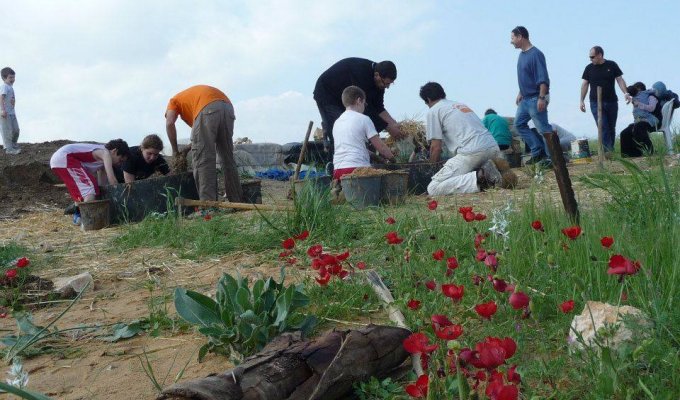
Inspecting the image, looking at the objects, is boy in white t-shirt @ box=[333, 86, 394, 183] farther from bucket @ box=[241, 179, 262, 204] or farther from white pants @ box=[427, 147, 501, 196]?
bucket @ box=[241, 179, 262, 204]

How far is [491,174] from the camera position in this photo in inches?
288

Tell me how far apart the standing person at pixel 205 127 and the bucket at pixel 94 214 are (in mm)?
878

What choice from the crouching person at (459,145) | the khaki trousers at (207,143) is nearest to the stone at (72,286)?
the khaki trousers at (207,143)

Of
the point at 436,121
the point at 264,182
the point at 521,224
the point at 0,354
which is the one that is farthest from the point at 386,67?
the point at 0,354

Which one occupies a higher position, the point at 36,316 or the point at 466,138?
the point at 466,138

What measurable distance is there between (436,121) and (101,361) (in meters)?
5.51

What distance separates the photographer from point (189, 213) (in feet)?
23.1

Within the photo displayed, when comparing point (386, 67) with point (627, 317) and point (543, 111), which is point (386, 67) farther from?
point (627, 317)

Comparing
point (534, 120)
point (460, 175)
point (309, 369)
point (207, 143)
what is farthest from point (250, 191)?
point (309, 369)

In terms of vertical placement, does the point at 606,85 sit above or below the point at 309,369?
above

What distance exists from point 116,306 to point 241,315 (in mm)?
1205

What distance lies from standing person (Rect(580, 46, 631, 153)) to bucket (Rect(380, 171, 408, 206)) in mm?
5181

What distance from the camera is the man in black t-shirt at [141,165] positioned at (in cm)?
758

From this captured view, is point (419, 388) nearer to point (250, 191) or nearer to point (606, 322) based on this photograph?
point (606, 322)
